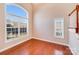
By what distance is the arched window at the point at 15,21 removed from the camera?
201 centimetres

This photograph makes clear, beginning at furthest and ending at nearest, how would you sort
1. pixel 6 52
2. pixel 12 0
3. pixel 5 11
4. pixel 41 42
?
pixel 5 11 → pixel 41 42 → pixel 6 52 → pixel 12 0

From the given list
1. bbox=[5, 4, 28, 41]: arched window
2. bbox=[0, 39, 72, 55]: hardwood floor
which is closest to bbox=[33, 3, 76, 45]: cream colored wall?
bbox=[0, 39, 72, 55]: hardwood floor

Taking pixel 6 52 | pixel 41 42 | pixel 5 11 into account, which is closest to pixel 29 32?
pixel 41 42

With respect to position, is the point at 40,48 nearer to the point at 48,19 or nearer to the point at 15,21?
the point at 48,19

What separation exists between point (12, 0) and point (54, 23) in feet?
2.87

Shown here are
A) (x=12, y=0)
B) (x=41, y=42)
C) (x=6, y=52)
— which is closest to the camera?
(x=12, y=0)

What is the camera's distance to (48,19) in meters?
2.03

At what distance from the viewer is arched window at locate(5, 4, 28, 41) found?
2.01 metres

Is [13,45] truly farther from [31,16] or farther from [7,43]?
[31,16]

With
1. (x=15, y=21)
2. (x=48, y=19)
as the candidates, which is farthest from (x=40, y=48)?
(x=15, y=21)

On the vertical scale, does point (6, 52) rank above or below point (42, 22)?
below

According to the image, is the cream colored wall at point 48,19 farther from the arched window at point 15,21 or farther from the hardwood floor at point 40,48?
the arched window at point 15,21

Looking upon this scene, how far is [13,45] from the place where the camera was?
200 cm

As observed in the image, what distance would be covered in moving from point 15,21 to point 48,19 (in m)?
0.66
